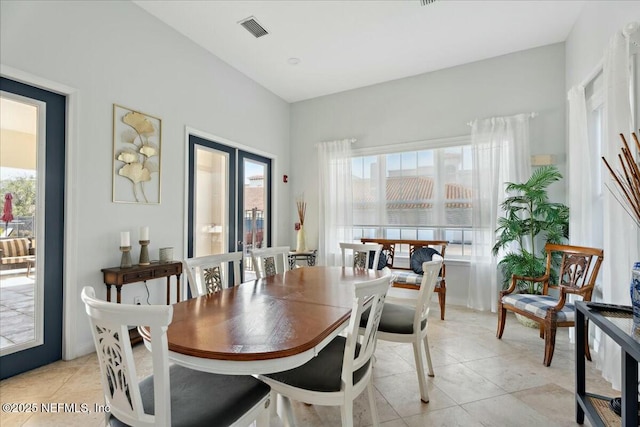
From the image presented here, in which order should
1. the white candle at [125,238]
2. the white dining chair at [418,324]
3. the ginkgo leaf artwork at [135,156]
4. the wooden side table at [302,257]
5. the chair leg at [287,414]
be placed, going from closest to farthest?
the chair leg at [287,414] < the white dining chair at [418,324] < the white candle at [125,238] < the ginkgo leaf artwork at [135,156] < the wooden side table at [302,257]

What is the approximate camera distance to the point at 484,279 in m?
3.79

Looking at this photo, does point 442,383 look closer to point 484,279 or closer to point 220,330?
point 220,330

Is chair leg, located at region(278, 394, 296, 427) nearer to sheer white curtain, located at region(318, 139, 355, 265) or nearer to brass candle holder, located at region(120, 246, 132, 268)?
brass candle holder, located at region(120, 246, 132, 268)

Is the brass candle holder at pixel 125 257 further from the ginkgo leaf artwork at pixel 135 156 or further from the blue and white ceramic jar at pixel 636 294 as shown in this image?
the blue and white ceramic jar at pixel 636 294

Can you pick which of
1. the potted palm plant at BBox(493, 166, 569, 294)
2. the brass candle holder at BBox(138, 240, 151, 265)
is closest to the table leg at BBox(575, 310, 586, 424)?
the potted palm plant at BBox(493, 166, 569, 294)

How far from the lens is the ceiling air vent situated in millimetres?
3107

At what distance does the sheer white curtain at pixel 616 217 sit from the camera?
2000 millimetres

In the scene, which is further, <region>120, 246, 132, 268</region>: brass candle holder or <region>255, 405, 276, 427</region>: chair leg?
<region>120, 246, 132, 268</region>: brass candle holder

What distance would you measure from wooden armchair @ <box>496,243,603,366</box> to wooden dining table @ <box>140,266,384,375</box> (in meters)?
Answer: 1.74

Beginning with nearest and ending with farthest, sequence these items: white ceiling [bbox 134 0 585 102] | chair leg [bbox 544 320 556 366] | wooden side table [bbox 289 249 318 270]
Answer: chair leg [bbox 544 320 556 366], white ceiling [bbox 134 0 585 102], wooden side table [bbox 289 249 318 270]

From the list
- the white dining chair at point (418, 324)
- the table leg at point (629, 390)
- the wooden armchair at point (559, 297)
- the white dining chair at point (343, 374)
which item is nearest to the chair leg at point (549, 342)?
the wooden armchair at point (559, 297)

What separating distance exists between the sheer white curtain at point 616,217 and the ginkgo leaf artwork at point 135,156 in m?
3.91

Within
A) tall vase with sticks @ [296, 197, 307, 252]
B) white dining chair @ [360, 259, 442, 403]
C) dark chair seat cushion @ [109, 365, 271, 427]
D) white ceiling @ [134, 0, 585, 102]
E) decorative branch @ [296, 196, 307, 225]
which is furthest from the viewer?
decorative branch @ [296, 196, 307, 225]

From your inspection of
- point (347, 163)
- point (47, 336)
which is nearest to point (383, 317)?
point (47, 336)
